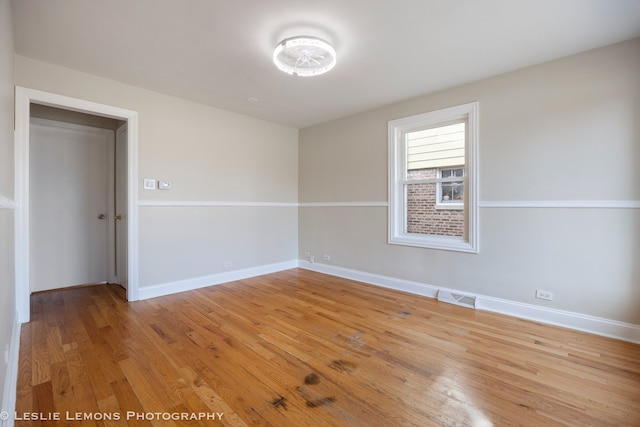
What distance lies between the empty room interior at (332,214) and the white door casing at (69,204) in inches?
1.0

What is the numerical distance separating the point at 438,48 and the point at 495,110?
107 cm

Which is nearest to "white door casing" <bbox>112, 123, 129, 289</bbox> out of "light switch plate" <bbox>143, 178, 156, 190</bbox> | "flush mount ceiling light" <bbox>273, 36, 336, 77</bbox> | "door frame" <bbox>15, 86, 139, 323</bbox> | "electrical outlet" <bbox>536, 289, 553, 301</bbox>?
"light switch plate" <bbox>143, 178, 156, 190</bbox>

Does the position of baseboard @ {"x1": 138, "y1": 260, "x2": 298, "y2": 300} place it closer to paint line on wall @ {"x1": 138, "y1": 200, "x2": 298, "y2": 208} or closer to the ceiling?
paint line on wall @ {"x1": 138, "y1": 200, "x2": 298, "y2": 208}

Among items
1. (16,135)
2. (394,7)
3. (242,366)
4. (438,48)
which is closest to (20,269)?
(16,135)

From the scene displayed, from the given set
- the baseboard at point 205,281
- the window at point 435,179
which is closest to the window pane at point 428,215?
the window at point 435,179

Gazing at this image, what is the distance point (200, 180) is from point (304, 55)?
2.30 metres

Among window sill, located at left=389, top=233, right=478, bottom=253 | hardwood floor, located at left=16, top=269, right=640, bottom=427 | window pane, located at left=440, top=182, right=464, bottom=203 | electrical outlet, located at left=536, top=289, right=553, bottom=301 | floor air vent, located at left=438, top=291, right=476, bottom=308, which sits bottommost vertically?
hardwood floor, located at left=16, top=269, right=640, bottom=427

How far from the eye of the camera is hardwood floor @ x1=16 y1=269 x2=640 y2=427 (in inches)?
61.3

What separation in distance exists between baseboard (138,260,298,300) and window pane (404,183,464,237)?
234cm

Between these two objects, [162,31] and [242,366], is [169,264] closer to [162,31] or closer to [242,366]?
[242,366]

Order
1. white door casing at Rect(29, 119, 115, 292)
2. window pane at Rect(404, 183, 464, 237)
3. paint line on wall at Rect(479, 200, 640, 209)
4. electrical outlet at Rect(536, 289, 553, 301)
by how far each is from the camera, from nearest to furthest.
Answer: paint line on wall at Rect(479, 200, 640, 209) < electrical outlet at Rect(536, 289, 553, 301) < window pane at Rect(404, 183, 464, 237) < white door casing at Rect(29, 119, 115, 292)

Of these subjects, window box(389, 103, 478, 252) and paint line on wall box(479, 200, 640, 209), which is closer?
paint line on wall box(479, 200, 640, 209)

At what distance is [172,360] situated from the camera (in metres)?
2.07

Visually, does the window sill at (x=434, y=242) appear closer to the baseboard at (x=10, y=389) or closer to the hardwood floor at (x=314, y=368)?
the hardwood floor at (x=314, y=368)
